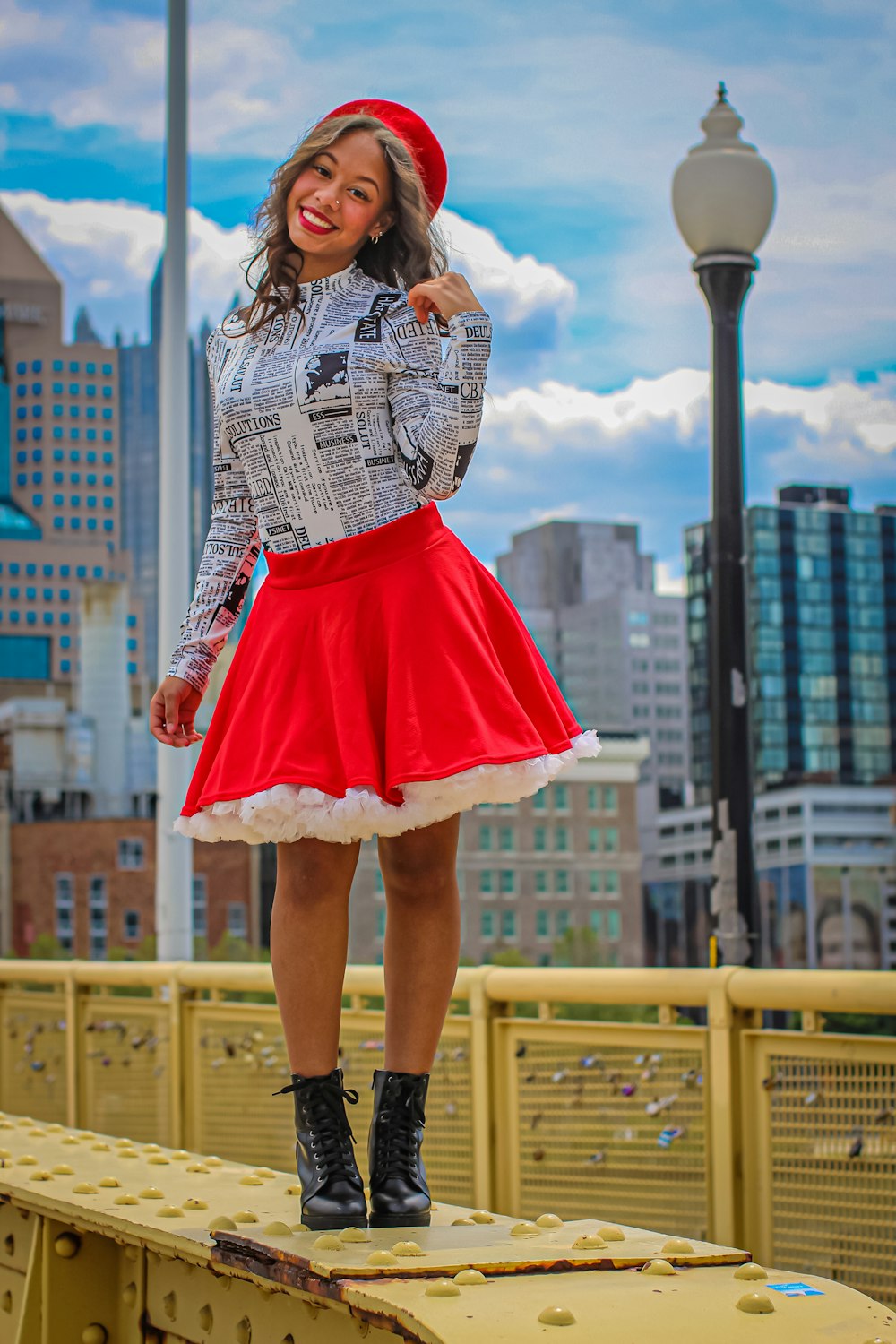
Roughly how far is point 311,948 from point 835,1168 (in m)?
1.23

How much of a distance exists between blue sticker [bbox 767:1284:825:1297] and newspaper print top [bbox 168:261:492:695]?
123cm

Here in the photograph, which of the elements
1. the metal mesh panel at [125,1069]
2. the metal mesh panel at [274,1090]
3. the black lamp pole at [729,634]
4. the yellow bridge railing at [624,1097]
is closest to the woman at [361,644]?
the yellow bridge railing at [624,1097]

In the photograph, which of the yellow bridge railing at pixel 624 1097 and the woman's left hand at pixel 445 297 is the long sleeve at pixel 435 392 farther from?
the yellow bridge railing at pixel 624 1097

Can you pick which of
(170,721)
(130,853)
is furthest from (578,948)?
(170,721)

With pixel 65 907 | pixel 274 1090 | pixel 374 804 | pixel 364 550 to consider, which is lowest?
pixel 65 907

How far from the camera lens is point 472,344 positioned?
8.36 ft

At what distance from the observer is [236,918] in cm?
9238

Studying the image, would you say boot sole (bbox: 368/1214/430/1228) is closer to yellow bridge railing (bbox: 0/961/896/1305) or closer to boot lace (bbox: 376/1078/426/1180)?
boot lace (bbox: 376/1078/426/1180)

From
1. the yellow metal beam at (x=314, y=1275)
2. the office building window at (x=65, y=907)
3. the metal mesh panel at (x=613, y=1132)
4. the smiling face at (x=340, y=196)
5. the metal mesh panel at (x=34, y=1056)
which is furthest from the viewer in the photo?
the office building window at (x=65, y=907)

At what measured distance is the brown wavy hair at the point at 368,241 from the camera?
281cm

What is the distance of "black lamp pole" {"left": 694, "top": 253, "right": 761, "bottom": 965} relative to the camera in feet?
20.9

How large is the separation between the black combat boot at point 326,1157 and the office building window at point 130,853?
8967cm

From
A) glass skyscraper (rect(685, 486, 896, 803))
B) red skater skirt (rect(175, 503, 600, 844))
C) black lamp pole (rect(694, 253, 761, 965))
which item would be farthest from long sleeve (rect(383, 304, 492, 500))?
glass skyscraper (rect(685, 486, 896, 803))

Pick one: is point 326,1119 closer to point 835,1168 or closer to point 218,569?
point 218,569
